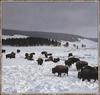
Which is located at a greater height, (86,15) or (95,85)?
(86,15)

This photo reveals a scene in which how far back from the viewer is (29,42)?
4.06 m

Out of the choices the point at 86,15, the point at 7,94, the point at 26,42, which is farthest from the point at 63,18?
the point at 7,94

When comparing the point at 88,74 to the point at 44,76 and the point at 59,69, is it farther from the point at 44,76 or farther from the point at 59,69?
the point at 44,76

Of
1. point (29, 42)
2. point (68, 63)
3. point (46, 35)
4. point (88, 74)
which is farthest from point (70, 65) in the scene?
point (29, 42)

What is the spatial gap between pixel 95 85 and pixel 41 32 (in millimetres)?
933

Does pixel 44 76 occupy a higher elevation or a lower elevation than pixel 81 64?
lower

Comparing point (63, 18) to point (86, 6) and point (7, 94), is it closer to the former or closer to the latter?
point (86, 6)

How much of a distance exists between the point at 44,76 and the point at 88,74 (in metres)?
0.55

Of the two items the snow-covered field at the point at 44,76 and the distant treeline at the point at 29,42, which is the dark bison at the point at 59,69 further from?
the distant treeline at the point at 29,42

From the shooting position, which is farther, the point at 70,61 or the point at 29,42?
the point at 29,42

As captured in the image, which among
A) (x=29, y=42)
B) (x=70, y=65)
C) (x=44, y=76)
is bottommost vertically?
(x=44, y=76)

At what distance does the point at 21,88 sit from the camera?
3.90 meters

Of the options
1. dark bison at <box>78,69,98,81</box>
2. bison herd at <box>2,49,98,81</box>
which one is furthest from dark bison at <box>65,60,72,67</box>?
dark bison at <box>78,69,98,81</box>

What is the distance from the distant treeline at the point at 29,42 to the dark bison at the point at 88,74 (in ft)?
1.52
